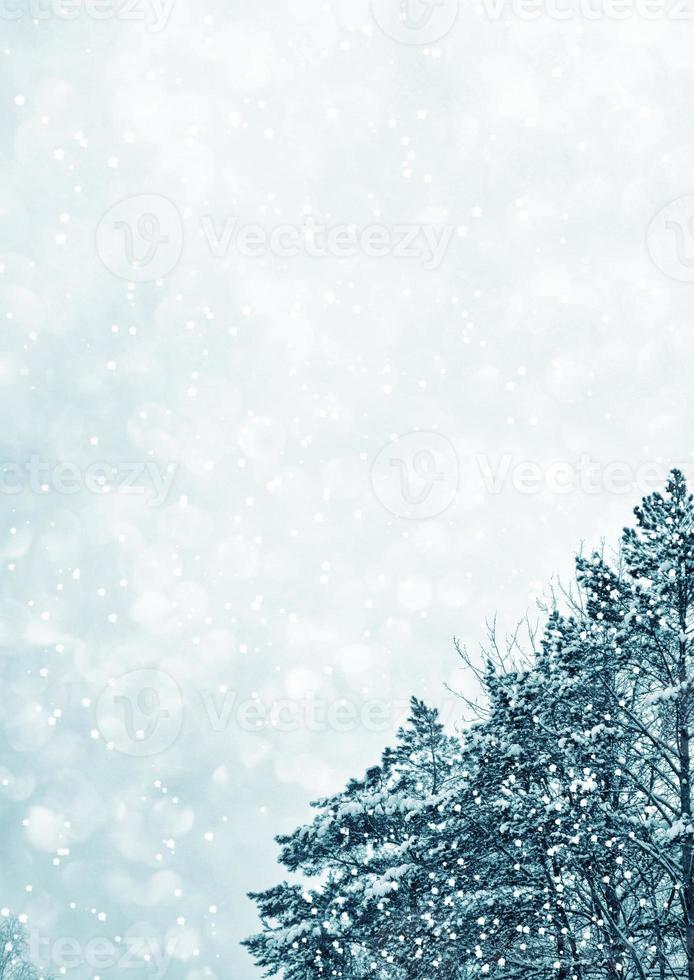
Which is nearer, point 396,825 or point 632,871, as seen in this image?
point 632,871

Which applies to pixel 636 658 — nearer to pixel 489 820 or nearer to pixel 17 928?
pixel 489 820

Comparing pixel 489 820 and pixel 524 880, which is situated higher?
pixel 489 820

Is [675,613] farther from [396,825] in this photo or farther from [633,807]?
[396,825]

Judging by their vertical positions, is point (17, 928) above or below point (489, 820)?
above

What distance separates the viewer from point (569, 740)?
9.55 metres

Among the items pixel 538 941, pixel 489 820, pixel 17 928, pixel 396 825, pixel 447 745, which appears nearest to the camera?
pixel 489 820

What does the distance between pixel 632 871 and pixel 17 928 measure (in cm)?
6226

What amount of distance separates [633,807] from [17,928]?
2466 inches

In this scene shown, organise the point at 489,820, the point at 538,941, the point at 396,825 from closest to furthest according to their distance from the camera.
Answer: the point at 489,820, the point at 538,941, the point at 396,825

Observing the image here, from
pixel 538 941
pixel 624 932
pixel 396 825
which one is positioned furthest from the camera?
pixel 396 825

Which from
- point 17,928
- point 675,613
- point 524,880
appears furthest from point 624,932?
point 17,928

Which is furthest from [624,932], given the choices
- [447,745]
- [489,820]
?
[447,745]

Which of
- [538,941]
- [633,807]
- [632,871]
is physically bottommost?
[538,941]

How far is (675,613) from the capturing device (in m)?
10.2
